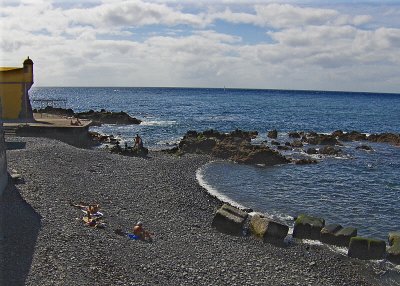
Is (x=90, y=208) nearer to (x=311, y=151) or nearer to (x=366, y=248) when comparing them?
(x=366, y=248)

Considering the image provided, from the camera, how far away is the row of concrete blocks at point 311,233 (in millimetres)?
18172

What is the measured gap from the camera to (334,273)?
16562 mm

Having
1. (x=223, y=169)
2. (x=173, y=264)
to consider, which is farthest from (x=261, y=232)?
(x=223, y=169)

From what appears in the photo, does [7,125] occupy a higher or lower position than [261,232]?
higher

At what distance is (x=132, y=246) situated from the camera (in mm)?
15906

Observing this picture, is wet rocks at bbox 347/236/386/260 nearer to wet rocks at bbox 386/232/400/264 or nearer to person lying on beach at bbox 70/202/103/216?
wet rocks at bbox 386/232/400/264

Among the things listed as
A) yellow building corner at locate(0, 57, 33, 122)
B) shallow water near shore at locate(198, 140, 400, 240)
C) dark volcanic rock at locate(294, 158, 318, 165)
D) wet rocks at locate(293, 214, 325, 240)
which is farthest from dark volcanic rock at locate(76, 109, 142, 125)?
wet rocks at locate(293, 214, 325, 240)

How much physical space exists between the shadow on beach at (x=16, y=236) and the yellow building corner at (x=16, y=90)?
76.3ft

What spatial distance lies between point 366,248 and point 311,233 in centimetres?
262

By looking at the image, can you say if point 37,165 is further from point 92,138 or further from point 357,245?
point 92,138

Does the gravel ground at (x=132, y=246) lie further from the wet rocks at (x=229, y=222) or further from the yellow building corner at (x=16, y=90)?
the yellow building corner at (x=16, y=90)

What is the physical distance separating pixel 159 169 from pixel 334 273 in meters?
16.7

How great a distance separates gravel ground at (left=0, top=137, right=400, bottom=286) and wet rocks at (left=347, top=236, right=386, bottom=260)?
0.43m

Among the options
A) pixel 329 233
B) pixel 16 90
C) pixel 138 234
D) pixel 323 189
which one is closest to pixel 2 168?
pixel 138 234
